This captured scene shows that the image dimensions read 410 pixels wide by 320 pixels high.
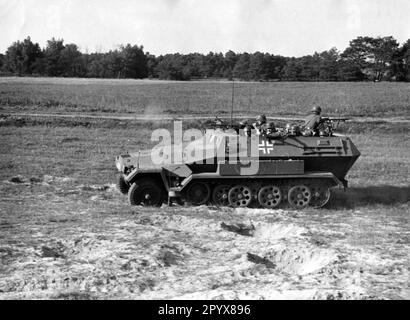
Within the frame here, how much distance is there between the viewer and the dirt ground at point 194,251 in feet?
29.0

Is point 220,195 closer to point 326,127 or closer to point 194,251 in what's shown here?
Answer: point 326,127

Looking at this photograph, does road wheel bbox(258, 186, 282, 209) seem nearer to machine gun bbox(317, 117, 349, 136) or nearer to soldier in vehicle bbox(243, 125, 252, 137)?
soldier in vehicle bbox(243, 125, 252, 137)

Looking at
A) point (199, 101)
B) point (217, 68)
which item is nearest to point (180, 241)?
point (199, 101)

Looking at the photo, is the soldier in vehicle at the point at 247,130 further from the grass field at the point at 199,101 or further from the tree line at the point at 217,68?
the tree line at the point at 217,68

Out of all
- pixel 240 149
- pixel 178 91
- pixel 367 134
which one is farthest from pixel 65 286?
pixel 178 91

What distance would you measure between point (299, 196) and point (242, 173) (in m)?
1.56

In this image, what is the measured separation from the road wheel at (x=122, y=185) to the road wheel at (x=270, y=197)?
3.46 meters

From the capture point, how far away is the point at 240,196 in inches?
585

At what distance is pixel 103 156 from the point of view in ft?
72.6

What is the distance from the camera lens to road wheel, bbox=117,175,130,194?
15.5 meters

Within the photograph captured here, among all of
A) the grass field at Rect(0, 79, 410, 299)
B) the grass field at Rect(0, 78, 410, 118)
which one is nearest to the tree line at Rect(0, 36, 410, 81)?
the grass field at Rect(0, 78, 410, 118)

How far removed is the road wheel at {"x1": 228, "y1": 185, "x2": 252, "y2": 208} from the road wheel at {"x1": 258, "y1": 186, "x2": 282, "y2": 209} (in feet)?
0.99

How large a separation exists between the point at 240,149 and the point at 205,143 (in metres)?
1.06
